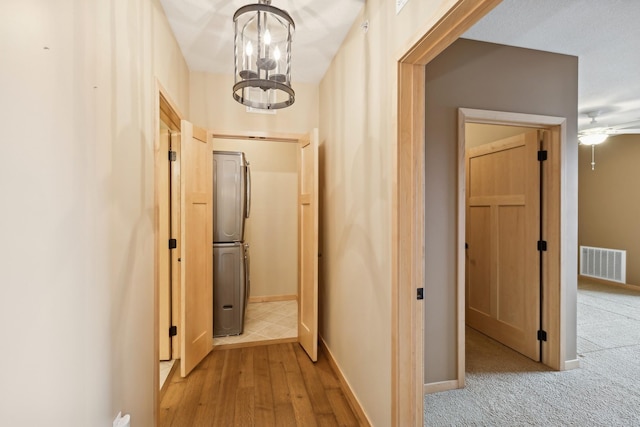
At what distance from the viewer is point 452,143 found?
7.75ft

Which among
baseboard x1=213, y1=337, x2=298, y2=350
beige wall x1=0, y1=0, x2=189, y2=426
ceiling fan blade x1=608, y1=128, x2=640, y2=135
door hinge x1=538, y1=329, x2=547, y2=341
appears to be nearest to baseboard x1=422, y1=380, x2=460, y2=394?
door hinge x1=538, y1=329, x2=547, y2=341

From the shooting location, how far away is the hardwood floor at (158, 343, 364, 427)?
1.99 metres

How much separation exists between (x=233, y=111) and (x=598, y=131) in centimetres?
541

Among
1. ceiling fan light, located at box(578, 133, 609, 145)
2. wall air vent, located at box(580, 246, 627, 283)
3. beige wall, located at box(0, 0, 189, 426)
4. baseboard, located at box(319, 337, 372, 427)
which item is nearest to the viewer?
beige wall, located at box(0, 0, 189, 426)

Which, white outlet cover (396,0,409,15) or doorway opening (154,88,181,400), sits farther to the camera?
doorway opening (154,88,181,400)

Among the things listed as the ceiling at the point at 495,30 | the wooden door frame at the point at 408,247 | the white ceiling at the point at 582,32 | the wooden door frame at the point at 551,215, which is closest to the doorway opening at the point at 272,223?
the ceiling at the point at 495,30

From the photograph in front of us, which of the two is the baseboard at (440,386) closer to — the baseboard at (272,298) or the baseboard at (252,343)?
the baseboard at (252,343)

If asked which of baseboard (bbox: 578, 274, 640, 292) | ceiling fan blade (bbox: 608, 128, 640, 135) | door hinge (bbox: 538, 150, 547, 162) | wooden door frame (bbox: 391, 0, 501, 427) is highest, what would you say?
ceiling fan blade (bbox: 608, 128, 640, 135)

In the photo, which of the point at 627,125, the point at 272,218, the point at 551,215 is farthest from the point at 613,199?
the point at 272,218

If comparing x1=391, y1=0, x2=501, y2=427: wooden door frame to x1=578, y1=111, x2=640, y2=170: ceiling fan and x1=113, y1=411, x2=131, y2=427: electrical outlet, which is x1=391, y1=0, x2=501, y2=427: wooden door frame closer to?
x1=113, y1=411, x2=131, y2=427: electrical outlet

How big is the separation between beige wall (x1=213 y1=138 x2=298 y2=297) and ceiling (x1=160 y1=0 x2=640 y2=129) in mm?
1668

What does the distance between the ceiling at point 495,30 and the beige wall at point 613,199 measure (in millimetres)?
2929

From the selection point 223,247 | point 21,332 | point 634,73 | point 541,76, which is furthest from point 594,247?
point 21,332

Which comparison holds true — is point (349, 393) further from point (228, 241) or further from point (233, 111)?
point (233, 111)
